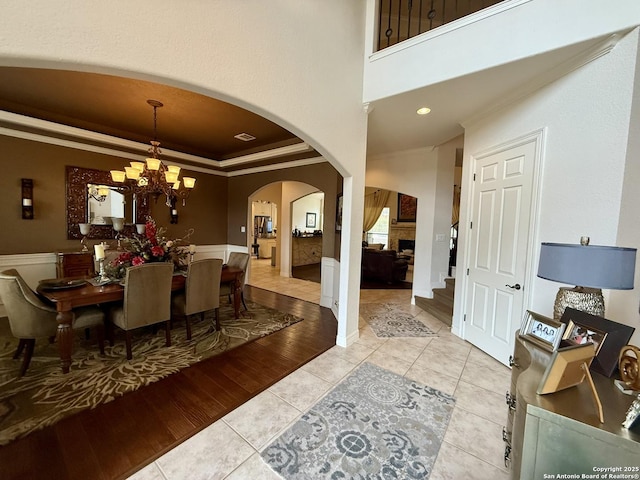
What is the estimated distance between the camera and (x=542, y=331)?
4.33 ft

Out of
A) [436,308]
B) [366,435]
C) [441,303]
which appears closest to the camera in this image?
[366,435]

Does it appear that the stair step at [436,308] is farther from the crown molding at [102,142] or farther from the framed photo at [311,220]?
the framed photo at [311,220]

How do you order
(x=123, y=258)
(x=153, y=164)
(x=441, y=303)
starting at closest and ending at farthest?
(x=123, y=258)
(x=153, y=164)
(x=441, y=303)

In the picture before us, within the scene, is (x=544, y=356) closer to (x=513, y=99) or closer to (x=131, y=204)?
(x=513, y=99)

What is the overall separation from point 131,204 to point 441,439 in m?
5.83

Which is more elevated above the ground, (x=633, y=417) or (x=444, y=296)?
(x=633, y=417)

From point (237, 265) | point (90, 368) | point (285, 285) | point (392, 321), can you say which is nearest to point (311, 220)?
point (285, 285)

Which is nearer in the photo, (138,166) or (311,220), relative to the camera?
(138,166)

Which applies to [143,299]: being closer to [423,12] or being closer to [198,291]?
[198,291]

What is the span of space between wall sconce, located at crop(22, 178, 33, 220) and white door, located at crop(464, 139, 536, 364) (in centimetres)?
642

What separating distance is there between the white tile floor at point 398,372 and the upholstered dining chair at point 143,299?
1449mm

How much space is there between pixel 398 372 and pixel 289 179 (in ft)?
13.2

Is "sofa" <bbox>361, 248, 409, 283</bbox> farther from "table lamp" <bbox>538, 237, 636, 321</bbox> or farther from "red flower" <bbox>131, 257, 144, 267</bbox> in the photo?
"red flower" <bbox>131, 257, 144, 267</bbox>

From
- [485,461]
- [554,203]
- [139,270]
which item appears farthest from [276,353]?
[554,203]
